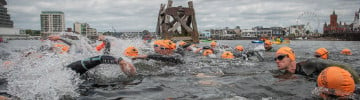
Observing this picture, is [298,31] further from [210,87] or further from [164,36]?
[210,87]

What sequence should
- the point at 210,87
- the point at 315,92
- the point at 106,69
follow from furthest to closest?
the point at 106,69
the point at 210,87
the point at 315,92

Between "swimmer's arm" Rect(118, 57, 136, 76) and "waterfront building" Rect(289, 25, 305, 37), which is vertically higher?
"waterfront building" Rect(289, 25, 305, 37)

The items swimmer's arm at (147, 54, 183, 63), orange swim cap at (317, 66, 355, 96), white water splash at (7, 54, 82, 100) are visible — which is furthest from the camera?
swimmer's arm at (147, 54, 183, 63)

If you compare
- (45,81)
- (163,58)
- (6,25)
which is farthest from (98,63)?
(6,25)

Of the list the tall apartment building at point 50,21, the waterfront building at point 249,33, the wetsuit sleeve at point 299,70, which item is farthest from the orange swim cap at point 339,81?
the waterfront building at point 249,33

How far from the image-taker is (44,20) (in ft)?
337

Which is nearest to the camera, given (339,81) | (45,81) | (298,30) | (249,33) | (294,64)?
(339,81)

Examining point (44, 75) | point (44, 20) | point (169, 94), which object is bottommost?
point (169, 94)

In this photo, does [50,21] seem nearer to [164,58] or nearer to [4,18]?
[4,18]

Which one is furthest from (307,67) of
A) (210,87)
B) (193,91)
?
(193,91)

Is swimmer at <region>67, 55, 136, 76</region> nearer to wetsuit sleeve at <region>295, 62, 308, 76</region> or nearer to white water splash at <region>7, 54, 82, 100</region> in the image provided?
white water splash at <region>7, 54, 82, 100</region>

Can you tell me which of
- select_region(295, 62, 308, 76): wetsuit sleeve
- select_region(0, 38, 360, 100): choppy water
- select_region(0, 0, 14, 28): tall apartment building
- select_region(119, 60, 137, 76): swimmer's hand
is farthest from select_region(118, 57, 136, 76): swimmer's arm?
select_region(0, 0, 14, 28): tall apartment building

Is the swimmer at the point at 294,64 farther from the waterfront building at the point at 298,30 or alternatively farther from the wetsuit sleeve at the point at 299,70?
the waterfront building at the point at 298,30

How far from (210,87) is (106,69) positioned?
3168 mm
